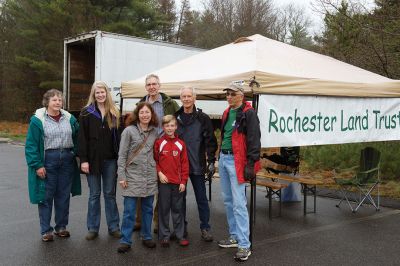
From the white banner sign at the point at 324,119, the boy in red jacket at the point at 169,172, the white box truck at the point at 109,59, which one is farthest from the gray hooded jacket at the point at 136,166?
the white box truck at the point at 109,59

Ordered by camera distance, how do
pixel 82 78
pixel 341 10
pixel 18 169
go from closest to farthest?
pixel 341 10 → pixel 18 169 → pixel 82 78

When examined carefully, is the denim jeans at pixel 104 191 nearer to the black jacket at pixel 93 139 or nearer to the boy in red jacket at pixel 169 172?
the black jacket at pixel 93 139

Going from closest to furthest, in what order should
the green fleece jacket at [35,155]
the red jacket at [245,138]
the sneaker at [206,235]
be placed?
1. the red jacket at [245,138]
2. the green fleece jacket at [35,155]
3. the sneaker at [206,235]

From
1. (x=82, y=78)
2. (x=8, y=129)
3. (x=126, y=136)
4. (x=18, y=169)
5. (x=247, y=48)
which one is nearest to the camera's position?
(x=126, y=136)

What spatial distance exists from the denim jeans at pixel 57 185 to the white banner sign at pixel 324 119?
2.37 m

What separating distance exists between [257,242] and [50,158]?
271cm

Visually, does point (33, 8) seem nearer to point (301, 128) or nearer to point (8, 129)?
point (8, 129)

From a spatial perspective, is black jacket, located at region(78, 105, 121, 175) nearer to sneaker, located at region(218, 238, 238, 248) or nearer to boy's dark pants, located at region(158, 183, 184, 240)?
boy's dark pants, located at region(158, 183, 184, 240)

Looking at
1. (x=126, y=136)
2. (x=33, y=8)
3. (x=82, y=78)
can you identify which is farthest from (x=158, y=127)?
(x=33, y=8)

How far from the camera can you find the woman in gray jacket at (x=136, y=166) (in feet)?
16.6

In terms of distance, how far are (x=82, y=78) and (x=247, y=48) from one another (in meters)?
9.78

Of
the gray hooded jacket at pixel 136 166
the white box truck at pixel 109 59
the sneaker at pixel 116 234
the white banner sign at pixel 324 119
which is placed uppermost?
the white box truck at pixel 109 59

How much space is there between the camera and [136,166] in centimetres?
510

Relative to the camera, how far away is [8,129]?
85.5ft
